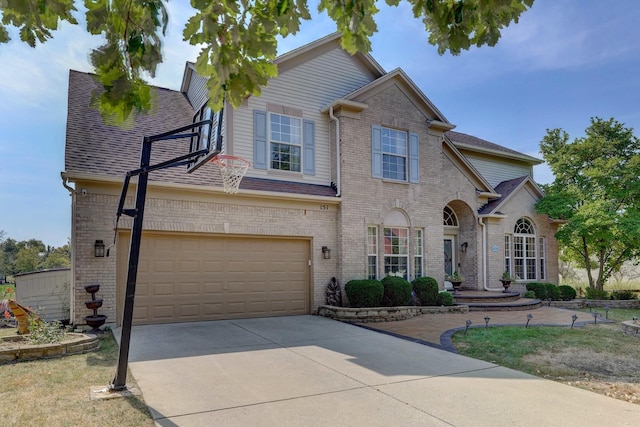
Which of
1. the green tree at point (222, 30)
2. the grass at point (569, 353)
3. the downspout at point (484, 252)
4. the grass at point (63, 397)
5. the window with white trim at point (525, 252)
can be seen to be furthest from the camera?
the window with white trim at point (525, 252)

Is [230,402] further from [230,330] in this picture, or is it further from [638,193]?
[638,193]

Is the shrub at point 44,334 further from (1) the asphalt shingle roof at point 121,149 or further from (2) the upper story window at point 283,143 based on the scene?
(2) the upper story window at point 283,143

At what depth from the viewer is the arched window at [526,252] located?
1792cm

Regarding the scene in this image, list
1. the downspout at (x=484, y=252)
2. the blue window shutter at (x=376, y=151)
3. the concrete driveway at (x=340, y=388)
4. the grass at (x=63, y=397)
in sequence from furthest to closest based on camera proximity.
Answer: the downspout at (x=484, y=252) < the blue window shutter at (x=376, y=151) < the concrete driveway at (x=340, y=388) < the grass at (x=63, y=397)

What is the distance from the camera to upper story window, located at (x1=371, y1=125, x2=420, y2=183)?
1377 centimetres

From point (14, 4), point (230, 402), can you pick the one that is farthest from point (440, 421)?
point (14, 4)

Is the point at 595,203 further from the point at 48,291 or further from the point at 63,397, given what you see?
the point at 48,291

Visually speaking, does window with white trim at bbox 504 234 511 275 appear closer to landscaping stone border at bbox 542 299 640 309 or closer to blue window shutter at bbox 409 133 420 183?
landscaping stone border at bbox 542 299 640 309

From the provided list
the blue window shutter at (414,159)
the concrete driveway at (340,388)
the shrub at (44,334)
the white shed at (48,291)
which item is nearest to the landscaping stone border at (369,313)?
the concrete driveway at (340,388)

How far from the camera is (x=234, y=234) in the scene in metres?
11.4

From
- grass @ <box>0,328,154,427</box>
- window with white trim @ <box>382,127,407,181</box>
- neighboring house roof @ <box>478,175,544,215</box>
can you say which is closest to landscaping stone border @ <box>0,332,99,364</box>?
grass @ <box>0,328,154,427</box>

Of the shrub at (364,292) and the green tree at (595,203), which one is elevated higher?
the green tree at (595,203)

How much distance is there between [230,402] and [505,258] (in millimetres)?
15420

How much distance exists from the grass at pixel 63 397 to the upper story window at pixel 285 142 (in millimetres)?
7369
